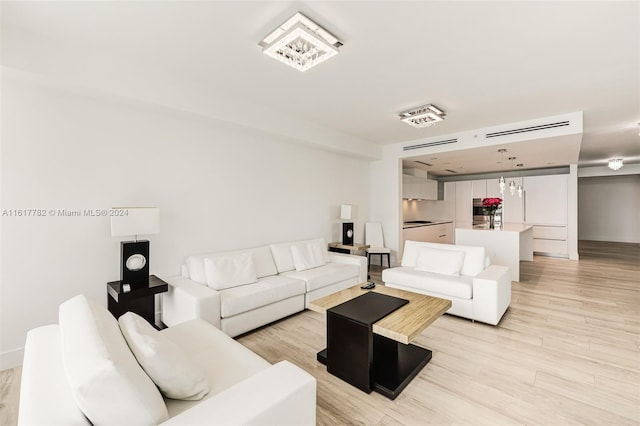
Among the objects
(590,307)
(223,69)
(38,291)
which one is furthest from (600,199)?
(38,291)

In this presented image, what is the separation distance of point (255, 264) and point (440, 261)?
2.54 metres

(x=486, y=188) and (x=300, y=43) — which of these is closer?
(x=300, y=43)

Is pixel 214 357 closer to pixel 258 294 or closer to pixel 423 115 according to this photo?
pixel 258 294

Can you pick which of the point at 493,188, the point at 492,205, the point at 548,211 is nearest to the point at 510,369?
the point at 492,205

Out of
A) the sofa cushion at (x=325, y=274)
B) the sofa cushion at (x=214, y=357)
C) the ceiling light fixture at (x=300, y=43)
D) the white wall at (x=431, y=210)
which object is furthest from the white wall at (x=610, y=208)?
the sofa cushion at (x=214, y=357)

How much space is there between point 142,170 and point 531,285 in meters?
6.10

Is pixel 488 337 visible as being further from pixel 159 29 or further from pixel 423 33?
pixel 159 29

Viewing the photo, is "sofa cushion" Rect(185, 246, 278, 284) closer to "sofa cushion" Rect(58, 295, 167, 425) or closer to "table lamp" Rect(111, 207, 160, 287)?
"table lamp" Rect(111, 207, 160, 287)

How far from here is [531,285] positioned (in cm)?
493

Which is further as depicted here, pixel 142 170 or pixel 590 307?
pixel 590 307

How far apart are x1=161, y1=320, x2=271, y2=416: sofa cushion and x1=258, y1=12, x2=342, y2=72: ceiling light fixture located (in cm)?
227

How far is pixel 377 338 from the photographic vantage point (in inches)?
107

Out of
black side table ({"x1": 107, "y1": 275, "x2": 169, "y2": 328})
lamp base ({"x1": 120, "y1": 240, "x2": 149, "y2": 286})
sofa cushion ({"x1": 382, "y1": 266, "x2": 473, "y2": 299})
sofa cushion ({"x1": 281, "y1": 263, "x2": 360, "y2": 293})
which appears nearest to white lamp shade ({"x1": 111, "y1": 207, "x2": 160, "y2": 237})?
lamp base ({"x1": 120, "y1": 240, "x2": 149, "y2": 286})

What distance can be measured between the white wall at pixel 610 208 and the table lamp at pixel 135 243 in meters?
13.4
